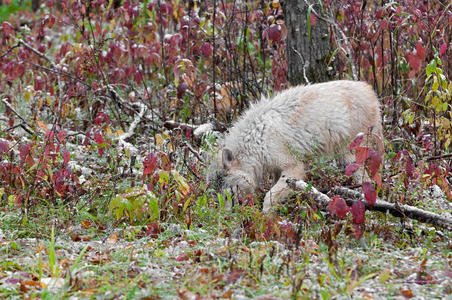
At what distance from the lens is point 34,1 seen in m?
18.0

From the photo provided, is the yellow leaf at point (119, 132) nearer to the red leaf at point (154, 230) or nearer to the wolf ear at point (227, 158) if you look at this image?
the wolf ear at point (227, 158)

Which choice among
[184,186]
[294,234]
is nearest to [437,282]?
[294,234]

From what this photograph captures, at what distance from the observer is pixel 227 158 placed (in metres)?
5.44

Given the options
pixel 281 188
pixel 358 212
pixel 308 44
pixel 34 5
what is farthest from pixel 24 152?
pixel 34 5

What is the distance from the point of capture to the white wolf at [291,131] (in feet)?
17.9

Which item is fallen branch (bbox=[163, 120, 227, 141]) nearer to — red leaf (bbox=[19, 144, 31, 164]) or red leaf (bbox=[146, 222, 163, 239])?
red leaf (bbox=[19, 144, 31, 164])

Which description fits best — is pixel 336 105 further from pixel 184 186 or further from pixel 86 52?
pixel 86 52

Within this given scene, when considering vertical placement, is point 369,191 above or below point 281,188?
above

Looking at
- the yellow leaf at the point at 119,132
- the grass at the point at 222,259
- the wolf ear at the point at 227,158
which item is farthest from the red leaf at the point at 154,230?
the yellow leaf at the point at 119,132

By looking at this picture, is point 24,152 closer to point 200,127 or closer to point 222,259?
point 222,259

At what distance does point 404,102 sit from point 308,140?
199 centimetres

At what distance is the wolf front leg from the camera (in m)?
5.13

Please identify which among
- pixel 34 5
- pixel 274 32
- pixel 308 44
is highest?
pixel 34 5

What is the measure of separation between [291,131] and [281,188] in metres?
0.63
